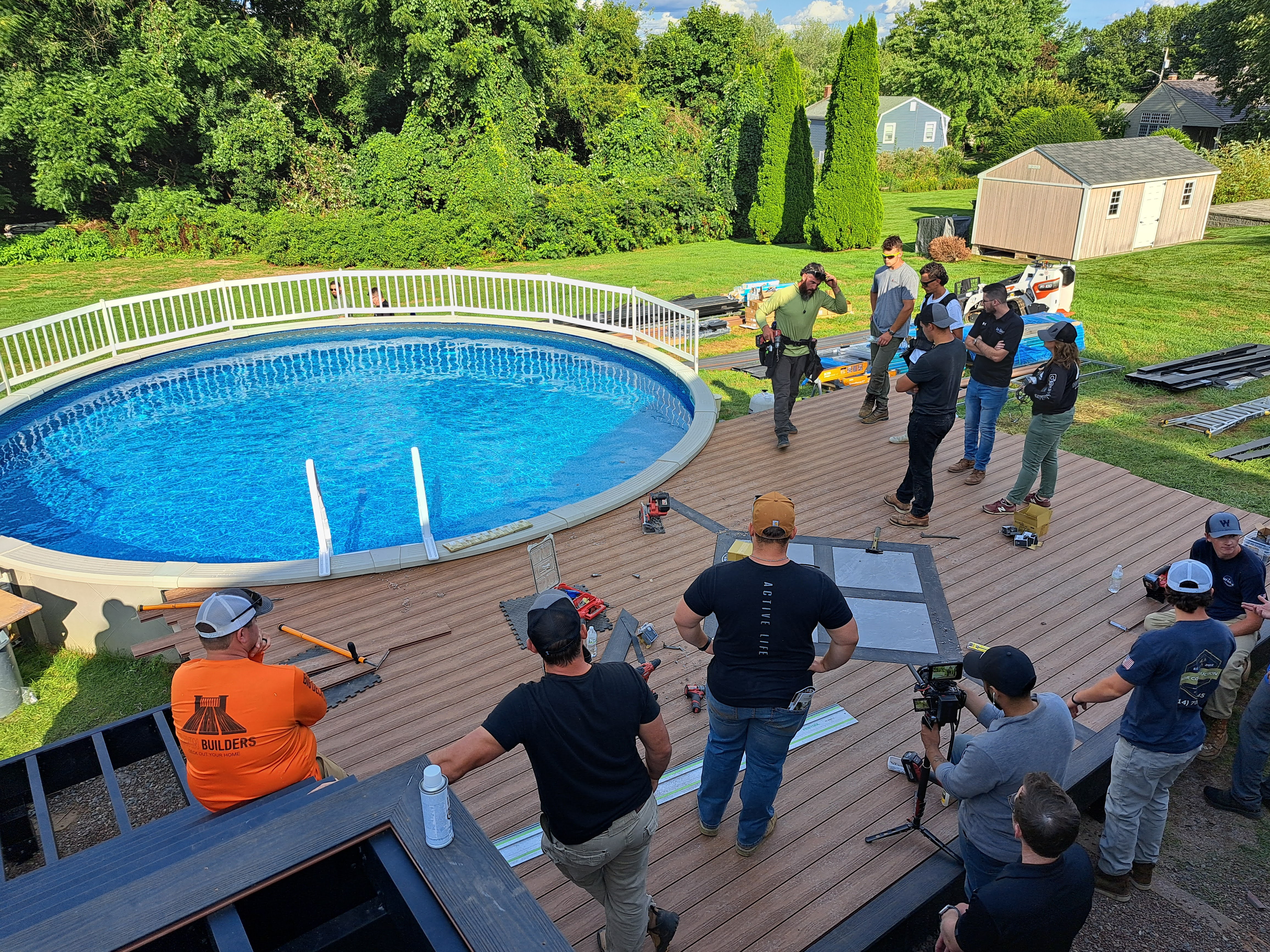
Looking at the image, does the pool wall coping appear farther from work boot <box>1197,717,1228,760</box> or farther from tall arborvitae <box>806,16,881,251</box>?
tall arborvitae <box>806,16,881,251</box>

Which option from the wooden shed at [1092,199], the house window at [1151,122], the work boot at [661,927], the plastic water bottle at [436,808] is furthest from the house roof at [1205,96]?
the plastic water bottle at [436,808]

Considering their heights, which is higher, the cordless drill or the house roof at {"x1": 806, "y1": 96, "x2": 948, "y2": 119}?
the house roof at {"x1": 806, "y1": 96, "x2": 948, "y2": 119}

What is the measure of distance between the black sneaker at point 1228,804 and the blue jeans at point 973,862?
6.82ft

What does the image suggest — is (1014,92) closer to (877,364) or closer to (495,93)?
(495,93)

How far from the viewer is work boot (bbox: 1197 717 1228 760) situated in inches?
197

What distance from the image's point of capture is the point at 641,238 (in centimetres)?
2636

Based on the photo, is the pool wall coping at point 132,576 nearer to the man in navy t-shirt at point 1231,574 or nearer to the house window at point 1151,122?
the man in navy t-shirt at point 1231,574

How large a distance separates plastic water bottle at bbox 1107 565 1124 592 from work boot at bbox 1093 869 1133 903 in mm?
2764

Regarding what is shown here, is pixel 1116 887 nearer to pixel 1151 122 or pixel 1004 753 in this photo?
pixel 1004 753

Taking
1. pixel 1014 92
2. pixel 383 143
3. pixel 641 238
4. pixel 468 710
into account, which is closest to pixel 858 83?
pixel 641 238

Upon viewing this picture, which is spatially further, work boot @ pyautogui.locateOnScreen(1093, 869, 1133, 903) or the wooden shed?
the wooden shed

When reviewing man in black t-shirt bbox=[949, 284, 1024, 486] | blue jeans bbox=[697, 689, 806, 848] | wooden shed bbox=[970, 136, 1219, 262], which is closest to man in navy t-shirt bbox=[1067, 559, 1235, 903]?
blue jeans bbox=[697, 689, 806, 848]

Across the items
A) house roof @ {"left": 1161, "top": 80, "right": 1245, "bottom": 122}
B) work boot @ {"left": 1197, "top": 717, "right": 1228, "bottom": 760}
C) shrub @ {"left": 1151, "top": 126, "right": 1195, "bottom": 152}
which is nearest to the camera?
work boot @ {"left": 1197, "top": 717, "right": 1228, "bottom": 760}

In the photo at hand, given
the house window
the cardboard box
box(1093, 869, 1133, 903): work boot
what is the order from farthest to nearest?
the house window < the cardboard box < box(1093, 869, 1133, 903): work boot
